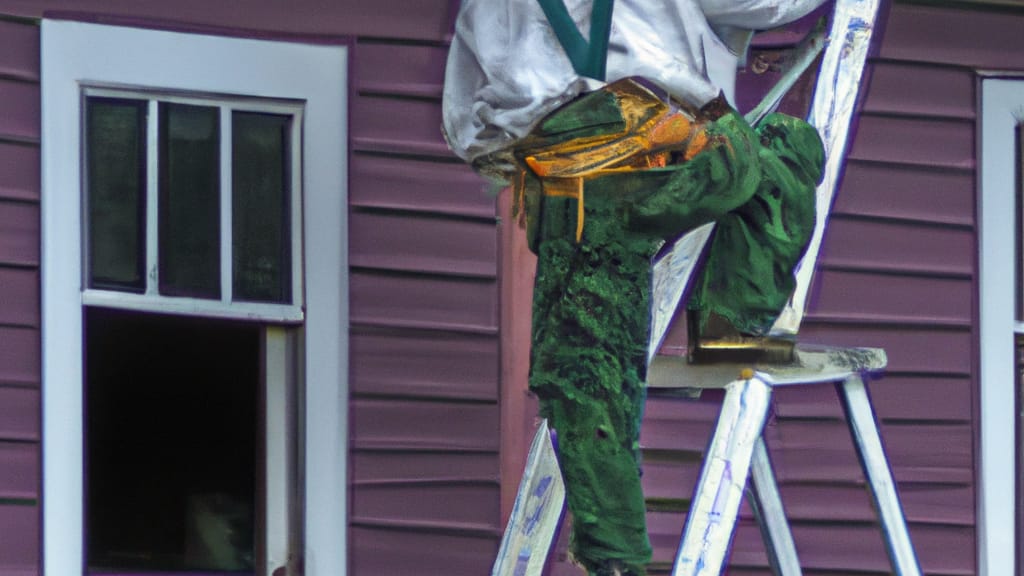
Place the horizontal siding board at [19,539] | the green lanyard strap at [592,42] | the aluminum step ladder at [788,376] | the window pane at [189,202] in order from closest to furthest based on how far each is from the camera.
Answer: the green lanyard strap at [592,42] < the aluminum step ladder at [788,376] < the horizontal siding board at [19,539] < the window pane at [189,202]

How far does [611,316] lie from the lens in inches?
113

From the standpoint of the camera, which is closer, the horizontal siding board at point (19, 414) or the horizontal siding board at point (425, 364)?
the horizontal siding board at point (19, 414)

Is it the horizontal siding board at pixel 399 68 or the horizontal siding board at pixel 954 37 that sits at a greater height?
the horizontal siding board at pixel 954 37

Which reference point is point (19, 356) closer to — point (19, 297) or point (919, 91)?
point (19, 297)

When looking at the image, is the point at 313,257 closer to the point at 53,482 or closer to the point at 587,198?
the point at 53,482

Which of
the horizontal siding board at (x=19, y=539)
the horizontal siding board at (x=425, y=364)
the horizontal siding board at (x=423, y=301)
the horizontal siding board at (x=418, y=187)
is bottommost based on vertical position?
the horizontal siding board at (x=19, y=539)

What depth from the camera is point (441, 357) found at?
375 cm

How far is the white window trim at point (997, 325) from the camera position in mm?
4039

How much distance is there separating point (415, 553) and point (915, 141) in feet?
4.57

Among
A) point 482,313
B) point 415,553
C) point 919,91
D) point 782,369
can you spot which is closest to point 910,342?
point 919,91

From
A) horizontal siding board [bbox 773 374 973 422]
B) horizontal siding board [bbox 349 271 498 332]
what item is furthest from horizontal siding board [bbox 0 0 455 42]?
horizontal siding board [bbox 773 374 973 422]

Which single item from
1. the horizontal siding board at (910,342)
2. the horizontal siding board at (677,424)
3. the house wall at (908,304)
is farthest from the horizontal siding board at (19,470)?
the horizontal siding board at (910,342)

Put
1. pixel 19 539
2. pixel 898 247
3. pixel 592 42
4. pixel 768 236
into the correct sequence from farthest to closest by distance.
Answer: pixel 898 247 < pixel 19 539 < pixel 768 236 < pixel 592 42

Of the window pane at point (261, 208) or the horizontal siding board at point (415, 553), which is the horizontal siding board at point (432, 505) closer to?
the horizontal siding board at point (415, 553)
